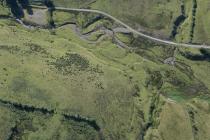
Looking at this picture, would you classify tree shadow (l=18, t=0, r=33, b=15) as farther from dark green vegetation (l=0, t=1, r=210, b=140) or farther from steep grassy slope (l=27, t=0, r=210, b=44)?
steep grassy slope (l=27, t=0, r=210, b=44)

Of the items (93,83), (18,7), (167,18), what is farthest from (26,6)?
(167,18)

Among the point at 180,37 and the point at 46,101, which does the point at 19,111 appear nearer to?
the point at 46,101

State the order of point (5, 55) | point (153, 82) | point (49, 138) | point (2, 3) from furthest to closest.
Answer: point (2, 3) → point (153, 82) → point (5, 55) → point (49, 138)

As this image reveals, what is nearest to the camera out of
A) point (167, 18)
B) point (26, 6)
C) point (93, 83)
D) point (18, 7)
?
point (93, 83)

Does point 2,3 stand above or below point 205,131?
above

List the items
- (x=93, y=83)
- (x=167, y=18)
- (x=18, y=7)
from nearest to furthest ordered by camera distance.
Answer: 1. (x=93, y=83)
2. (x=167, y=18)
3. (x=18, y=7)

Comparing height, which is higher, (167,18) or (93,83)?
(167,18)

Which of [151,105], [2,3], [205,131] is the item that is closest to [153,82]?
[151,105]

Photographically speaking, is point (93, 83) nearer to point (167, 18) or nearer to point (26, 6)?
point (167, 18)

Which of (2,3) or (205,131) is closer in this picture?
(205,131)
